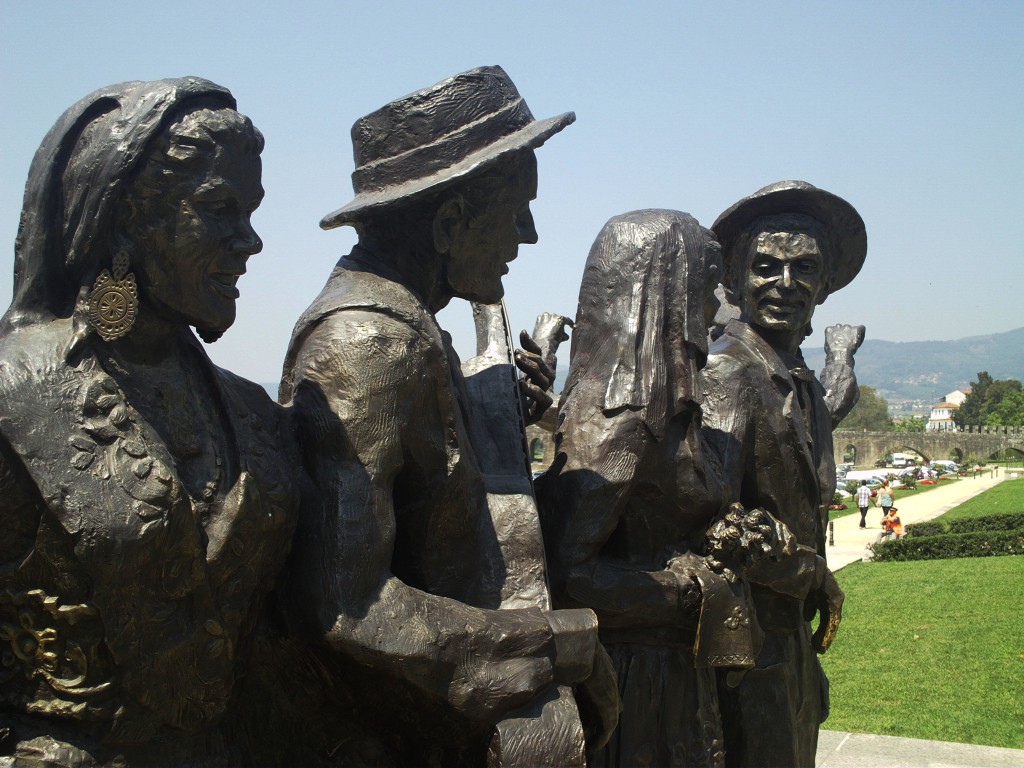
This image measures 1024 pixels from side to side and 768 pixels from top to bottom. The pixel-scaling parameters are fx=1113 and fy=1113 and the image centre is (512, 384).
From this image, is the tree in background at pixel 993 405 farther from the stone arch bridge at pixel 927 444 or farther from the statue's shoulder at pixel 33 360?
the statue's shoulder at pixel 33 360

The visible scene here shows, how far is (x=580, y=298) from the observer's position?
388cm

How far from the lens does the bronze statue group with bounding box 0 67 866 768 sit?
216 centimetres

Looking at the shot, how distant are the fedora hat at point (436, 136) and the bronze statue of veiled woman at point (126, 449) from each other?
555 millimetres

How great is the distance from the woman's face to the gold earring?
0.06 metres

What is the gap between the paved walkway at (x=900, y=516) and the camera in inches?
840

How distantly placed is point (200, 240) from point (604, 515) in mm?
1765

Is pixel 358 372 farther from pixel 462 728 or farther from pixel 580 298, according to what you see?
pixel 580 298

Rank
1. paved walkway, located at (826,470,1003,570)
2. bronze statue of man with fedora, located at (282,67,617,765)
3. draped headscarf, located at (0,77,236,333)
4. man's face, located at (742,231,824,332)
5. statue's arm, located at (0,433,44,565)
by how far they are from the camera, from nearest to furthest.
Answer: statue's arm, located at (0,433,44,565), draped headscarf, located at (0,77,236,333), bronze statue of man with fedora, located at (282,67,617,765), man's face, located at (742,231,824,332), paved walkway, located at (826,470,1003,570)

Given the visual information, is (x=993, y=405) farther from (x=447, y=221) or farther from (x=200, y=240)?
(x=200, y=240)

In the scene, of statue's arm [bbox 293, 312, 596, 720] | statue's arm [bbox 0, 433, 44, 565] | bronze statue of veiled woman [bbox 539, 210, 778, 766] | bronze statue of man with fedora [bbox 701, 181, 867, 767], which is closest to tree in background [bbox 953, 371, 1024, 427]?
bronze statue of man with fedora [bbox 701, 181, 867, 767]

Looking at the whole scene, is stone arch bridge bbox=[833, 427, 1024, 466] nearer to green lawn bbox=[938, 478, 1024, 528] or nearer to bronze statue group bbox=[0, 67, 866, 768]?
green lawn bbox=[938, 478, 1024, 528]

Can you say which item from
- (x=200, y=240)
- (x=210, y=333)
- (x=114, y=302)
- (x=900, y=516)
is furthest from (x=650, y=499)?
(x=900, y=516)

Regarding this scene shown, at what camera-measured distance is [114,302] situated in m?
2.19

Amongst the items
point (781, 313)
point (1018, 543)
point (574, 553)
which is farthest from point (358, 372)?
point (1018, 543)
